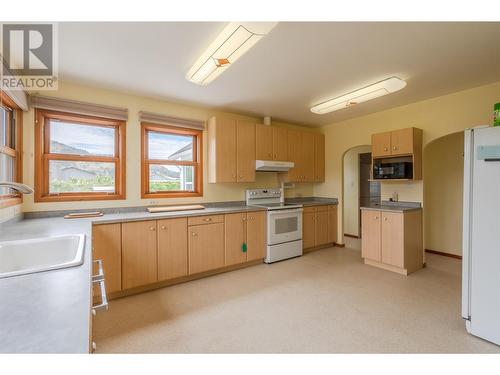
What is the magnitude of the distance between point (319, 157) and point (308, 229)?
58.5 inches

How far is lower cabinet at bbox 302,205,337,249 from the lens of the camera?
4.35m

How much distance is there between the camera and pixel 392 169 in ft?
11.7

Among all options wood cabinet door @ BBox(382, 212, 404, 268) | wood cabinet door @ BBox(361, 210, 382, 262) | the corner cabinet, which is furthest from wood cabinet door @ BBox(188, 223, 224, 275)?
wood cabinet door @ BBox(382, 212, 404, 268)

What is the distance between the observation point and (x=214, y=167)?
12.0 feet

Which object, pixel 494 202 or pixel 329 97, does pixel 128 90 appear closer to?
pixel 329 97

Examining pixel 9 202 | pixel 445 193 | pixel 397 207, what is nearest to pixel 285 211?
pixel 397 207

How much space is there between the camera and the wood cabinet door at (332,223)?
4.70 m

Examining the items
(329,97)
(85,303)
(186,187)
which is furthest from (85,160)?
(329,97)

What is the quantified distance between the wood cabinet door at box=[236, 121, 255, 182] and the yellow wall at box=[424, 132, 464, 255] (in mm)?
2851

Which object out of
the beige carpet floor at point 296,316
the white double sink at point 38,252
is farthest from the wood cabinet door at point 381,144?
the white double sink at point 38,252

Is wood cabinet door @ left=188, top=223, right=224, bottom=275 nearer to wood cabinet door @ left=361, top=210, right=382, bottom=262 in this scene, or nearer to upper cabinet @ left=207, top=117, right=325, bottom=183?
upper cabinet @ left=207, top=117, right=325, bottom=183

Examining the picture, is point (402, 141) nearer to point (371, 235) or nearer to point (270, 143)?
point (371, 235)
